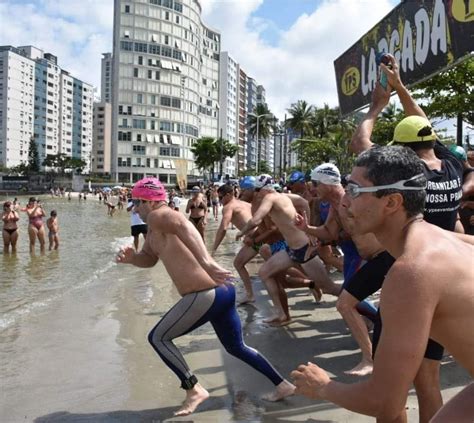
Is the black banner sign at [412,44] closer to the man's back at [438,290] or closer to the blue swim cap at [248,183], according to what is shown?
the blue swim cap at [248,183]

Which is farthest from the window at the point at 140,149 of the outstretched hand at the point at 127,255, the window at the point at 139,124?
the outstretched hand at the point at 127,255

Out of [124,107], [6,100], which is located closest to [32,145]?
[6,100]

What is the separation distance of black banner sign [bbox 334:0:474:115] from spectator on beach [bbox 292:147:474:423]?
578 cm

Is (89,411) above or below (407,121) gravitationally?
below

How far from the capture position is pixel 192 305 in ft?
12.6

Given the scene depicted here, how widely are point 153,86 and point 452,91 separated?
283 feet

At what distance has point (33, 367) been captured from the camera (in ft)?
16.6

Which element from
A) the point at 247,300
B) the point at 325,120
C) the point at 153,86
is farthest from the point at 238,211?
the point at 153,86

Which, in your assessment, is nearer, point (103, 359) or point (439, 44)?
point (103, 359)

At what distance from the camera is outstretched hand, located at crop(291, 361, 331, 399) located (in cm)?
185

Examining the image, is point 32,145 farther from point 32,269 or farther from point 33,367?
point 33,367

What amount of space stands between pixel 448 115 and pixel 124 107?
8581 centimetres

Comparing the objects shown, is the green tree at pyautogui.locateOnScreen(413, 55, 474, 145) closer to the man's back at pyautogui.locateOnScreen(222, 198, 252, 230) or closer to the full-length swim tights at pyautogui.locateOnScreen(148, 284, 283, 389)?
the man's back at pyautogui.locateOnScreen(222, 198, 252, 230)

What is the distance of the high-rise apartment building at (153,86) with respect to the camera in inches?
3652
